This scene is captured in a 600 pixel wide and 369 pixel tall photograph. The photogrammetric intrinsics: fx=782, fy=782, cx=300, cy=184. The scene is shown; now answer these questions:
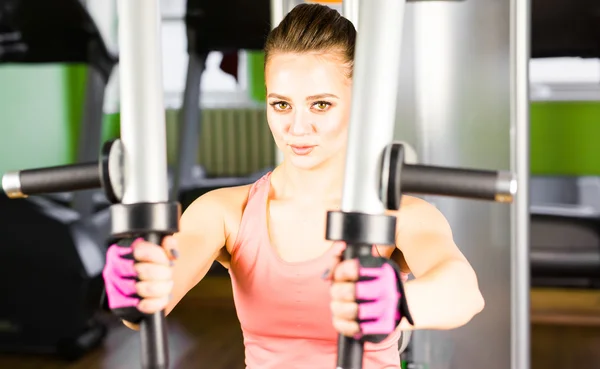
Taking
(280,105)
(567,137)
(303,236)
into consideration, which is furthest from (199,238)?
(567,137)

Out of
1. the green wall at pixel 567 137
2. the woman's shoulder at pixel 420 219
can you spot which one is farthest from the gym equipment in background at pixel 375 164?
the green wall at pixel 567 137

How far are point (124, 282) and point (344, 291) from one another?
0.23 metres

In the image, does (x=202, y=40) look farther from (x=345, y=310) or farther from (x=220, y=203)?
(x=345, y=310)

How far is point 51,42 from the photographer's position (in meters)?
3.46

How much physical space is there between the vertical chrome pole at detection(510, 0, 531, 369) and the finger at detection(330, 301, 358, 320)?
112cm

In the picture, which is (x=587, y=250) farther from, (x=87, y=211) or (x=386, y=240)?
(x=386, y=240)

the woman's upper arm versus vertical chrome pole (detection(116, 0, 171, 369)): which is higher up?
vertical chrome pole (detection(116, 0, 171, 369))

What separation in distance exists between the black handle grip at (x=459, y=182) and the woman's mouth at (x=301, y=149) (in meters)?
0.36

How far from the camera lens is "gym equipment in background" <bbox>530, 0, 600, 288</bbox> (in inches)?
Answer: 151

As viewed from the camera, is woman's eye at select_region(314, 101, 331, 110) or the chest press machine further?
woman's eye at select_region(314, 101, 331, 110)

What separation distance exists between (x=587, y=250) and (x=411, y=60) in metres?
2.45

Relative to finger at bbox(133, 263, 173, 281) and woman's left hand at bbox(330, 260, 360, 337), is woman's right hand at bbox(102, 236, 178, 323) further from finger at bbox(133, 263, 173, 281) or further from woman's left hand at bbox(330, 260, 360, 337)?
woman's left hand at bbox(330, 260, 360, 337)

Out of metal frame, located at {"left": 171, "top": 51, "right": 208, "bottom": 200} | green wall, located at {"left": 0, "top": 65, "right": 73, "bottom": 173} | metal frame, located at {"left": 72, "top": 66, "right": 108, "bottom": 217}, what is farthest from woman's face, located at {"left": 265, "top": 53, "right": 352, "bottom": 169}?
green wall, located at {"left": 0, "top": 65, "right": 73, "bottom": 173}

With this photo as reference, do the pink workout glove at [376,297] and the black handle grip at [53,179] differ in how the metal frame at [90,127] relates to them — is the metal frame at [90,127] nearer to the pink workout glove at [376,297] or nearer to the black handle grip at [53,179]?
the black handle grip at [53,179]
